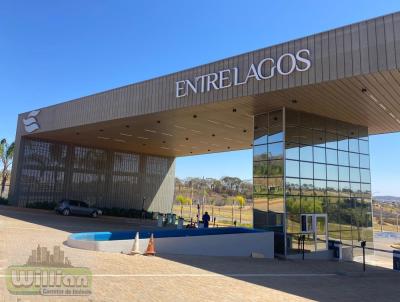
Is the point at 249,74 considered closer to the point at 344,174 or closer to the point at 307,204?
the point at 307,204

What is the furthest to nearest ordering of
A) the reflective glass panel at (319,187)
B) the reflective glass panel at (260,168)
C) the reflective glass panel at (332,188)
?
1. the reflective glass panel at (332,188)
2. the reflective glass panel at (319,187)
3. the reflective glass panel at (260,168)

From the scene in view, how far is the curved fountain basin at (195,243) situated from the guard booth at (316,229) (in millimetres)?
2309

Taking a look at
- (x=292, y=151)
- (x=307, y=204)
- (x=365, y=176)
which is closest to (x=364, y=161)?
(x=365, y=176)

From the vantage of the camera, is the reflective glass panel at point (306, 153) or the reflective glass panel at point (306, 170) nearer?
the reflective glass panel at point (306, 170)

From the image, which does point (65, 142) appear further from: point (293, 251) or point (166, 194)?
point (293, 251)

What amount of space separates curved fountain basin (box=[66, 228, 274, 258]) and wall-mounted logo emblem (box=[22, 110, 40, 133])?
16757 mm

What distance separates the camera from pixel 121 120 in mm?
22500

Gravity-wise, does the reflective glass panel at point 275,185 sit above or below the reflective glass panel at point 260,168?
below

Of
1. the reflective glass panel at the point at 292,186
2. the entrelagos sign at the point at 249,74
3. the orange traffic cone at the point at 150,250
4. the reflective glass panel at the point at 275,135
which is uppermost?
the entrelagos sign at the point at 249,74

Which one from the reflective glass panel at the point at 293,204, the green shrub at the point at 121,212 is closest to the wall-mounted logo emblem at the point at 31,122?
the green shrub at the point at 121,212

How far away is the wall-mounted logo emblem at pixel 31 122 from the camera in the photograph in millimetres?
→ 29173

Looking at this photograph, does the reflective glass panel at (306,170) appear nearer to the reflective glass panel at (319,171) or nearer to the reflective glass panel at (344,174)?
the reflective glass panel at (319,171)

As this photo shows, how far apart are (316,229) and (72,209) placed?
20.7m

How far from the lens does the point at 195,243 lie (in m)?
15.0
